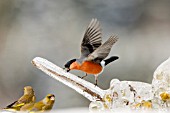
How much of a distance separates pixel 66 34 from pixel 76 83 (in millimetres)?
1375

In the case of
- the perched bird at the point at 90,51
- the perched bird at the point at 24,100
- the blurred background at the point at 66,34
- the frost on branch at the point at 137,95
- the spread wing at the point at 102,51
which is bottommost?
the frost on branch at the point at 137,95

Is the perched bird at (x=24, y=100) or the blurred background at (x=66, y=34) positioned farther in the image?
the blurred background at (x=66, y=34)

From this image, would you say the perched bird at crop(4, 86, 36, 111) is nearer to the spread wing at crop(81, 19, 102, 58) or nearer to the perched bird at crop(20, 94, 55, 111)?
the perched bird at crop(20, 94, 55, 111)

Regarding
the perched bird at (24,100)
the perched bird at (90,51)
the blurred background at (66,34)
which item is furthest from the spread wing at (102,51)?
the blurred background at (66,34)

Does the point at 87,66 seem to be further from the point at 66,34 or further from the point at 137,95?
the point at 66,34

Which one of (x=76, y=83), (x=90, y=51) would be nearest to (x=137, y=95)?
(x=76, y=83)

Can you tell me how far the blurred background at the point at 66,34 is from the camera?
183 centimetres

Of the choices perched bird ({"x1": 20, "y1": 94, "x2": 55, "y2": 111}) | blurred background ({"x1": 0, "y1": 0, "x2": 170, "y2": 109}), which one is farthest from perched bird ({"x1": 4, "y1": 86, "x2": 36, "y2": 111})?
blurred background ({"x1": 0, "y1": 0, "x2": 170, "y2": 109})

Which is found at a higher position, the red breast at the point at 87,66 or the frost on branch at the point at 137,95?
the red breast at the point at 87,66

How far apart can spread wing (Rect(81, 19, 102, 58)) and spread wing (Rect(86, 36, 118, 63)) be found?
0.02m

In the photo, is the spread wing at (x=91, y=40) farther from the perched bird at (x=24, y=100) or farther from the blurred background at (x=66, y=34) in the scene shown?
the blurred background at (x=66, y=34)

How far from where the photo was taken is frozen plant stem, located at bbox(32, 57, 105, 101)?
0.56 meters

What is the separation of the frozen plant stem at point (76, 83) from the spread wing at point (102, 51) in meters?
0.10

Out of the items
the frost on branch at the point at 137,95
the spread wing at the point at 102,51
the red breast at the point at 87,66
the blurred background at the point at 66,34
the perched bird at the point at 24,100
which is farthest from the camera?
the blurred background at the point at 66,34
